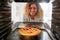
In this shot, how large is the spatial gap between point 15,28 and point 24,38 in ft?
0.94

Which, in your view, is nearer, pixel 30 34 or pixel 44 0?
pixel 30 34

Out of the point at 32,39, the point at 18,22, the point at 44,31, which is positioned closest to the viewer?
the point at 32,39

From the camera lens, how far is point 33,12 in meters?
1.49

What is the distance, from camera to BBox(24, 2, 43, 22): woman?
4.88ft

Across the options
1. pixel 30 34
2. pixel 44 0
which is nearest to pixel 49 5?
Answer: pixel 44 0

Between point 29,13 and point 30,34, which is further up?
point 29,13

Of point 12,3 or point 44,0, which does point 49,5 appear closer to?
point 44,0

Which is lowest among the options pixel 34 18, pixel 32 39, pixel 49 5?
pixel 32 39

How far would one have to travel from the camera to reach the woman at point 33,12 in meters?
1.49

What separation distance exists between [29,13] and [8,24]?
25 centimetres

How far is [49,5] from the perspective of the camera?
148cm

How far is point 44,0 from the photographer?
149 cm

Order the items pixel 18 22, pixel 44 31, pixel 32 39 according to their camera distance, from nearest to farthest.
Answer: pixel 32 39 < pixel 44 31 < pixel 18 22

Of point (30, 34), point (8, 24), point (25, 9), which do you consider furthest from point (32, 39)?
point (25, 9)
